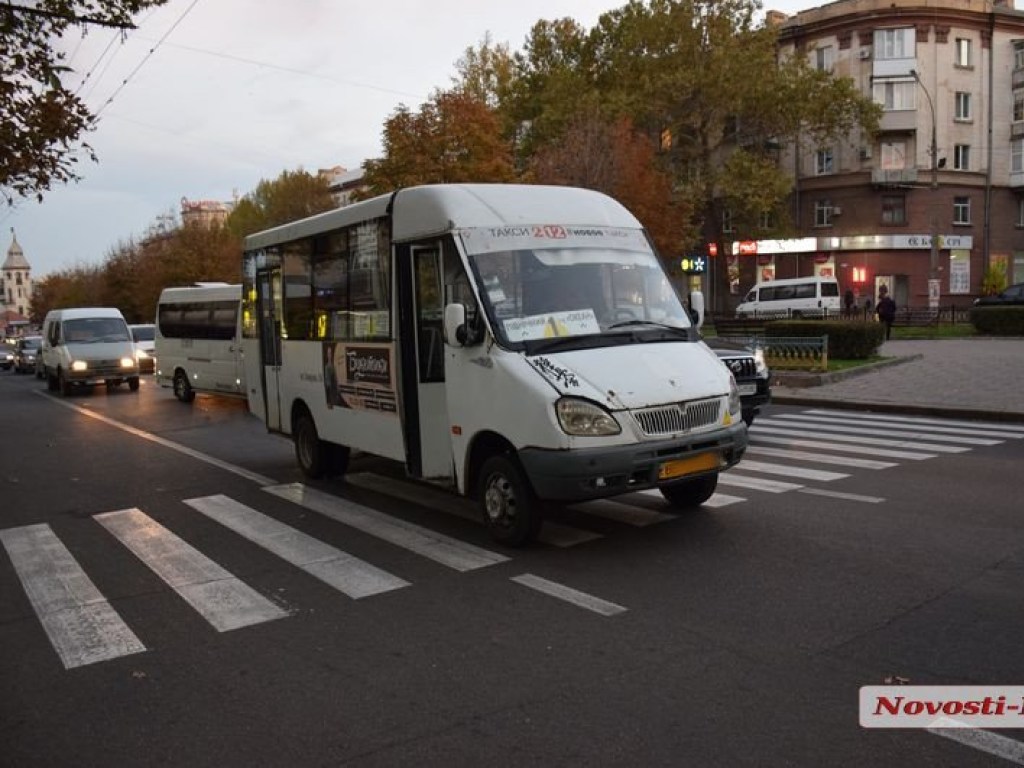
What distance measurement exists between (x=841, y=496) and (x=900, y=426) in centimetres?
572

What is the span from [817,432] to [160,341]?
17.2 meters

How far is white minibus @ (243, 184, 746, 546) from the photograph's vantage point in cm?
627

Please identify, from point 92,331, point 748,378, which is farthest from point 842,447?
point 92,331

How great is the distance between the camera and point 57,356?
25281 mm

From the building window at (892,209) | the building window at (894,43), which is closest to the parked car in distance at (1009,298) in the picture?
the building window at (892,209)

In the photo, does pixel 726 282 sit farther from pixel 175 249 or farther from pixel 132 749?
pixel 132 749

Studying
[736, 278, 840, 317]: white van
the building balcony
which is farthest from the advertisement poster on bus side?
the building balcony

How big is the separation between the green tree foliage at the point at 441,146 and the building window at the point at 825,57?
75.2 feet

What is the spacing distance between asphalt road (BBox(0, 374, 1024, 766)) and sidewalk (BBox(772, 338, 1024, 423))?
17.5 ft

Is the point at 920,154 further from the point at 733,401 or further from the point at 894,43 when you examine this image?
the point at 733,401

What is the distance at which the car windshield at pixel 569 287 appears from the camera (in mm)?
6816

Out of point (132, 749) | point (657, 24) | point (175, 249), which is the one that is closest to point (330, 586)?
point (132, 749)

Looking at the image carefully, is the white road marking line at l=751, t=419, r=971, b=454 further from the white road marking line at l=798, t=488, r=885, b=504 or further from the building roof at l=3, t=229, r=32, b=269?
the building roof at l=3, t=229, r=32, b=269

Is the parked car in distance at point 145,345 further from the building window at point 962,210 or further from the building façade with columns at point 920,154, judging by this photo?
the building window at point 962,210
